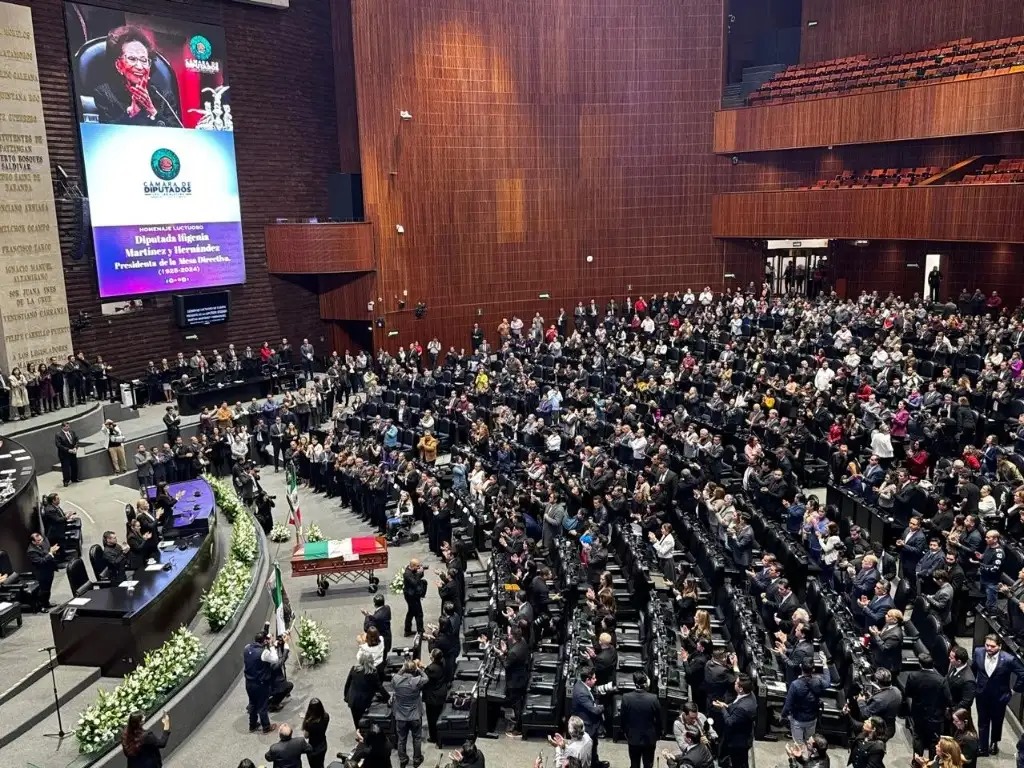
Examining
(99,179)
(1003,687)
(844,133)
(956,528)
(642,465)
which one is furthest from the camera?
(844,133)

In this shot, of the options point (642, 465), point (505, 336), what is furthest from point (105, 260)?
point (642, 465)

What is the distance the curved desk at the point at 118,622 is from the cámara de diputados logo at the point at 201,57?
687 inches

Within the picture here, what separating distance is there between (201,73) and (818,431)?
18.9 meters

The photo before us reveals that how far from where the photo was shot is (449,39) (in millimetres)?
28078

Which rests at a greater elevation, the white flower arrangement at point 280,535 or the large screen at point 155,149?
the large screen at point 155,149

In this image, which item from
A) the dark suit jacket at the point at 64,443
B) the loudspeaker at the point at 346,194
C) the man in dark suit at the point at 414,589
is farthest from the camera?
the loudspeaker at the point at 346,194

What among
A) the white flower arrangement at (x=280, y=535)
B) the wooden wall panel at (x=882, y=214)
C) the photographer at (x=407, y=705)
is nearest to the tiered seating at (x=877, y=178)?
the wooden wall panel at (x=882, y=214)

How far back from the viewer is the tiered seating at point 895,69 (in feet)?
79.5

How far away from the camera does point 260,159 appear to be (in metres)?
27.3

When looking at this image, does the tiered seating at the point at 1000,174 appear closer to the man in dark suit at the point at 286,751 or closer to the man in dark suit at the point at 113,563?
the man in dark suit at the point at 113,563

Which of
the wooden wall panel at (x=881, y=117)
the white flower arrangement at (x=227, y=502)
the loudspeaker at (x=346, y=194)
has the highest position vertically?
the wooden wall panel at (x=881, y=117)

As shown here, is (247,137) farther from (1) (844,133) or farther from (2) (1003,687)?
(2) (1003,687)

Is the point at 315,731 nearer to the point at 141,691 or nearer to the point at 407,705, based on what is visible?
the point at 407,705

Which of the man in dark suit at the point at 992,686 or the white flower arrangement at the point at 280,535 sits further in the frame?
the white flower arrangement at the point at 280,535
